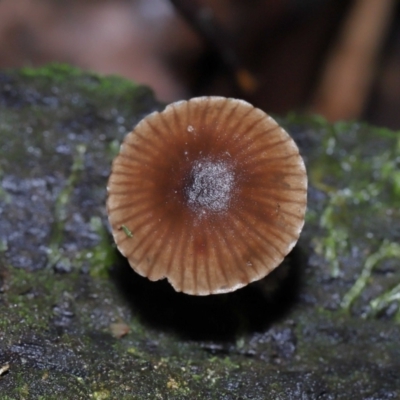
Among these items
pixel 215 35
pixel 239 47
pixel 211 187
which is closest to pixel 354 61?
pixel 239 47

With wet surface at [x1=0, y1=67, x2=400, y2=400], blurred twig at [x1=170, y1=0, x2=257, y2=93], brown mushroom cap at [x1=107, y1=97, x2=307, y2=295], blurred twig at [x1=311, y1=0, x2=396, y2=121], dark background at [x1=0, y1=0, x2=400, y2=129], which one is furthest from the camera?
blurred twig at [x1=311, y1=0, x2=396, y2=121]

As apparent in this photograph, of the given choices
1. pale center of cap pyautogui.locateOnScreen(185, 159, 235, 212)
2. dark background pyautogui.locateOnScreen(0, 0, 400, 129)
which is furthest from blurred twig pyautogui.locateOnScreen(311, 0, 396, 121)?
pale center of cap pyautogui.locateOnScreen(185, 159, 235, 212)

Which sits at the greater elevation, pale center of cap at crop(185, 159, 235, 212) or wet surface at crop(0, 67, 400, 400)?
pale center of cap at crop(185, 159, 235, 212)

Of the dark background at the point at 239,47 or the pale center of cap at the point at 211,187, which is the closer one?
the pale center of cap at the point at 211,187

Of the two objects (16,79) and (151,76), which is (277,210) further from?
(151,76)

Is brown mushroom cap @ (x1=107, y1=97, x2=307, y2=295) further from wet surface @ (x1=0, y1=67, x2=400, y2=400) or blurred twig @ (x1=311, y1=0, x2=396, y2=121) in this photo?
blurred twig @ (x1=311, y1=0, x2=396, y2=121)

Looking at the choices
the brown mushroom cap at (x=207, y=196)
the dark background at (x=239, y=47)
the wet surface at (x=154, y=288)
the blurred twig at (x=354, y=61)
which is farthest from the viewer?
the blurred twig at (x=354, y=61)

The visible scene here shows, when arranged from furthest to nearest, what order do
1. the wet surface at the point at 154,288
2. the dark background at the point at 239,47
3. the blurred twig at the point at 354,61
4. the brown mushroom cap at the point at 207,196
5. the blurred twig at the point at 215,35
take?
the blurred twig at the point at 354,61, the dark background at the point at 239,47, the blurred twig at the point at 215,35, the wet surface at the point at 154,288, the brown mushroom cap at the point at 207,196

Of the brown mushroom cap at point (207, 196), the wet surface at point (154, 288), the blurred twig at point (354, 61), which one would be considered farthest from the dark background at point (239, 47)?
the brown mushroom cap at point (207, 196)

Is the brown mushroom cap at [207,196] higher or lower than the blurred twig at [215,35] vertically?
higher

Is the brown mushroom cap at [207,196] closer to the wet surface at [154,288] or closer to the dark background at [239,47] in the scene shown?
the wet surface at [154,288]
